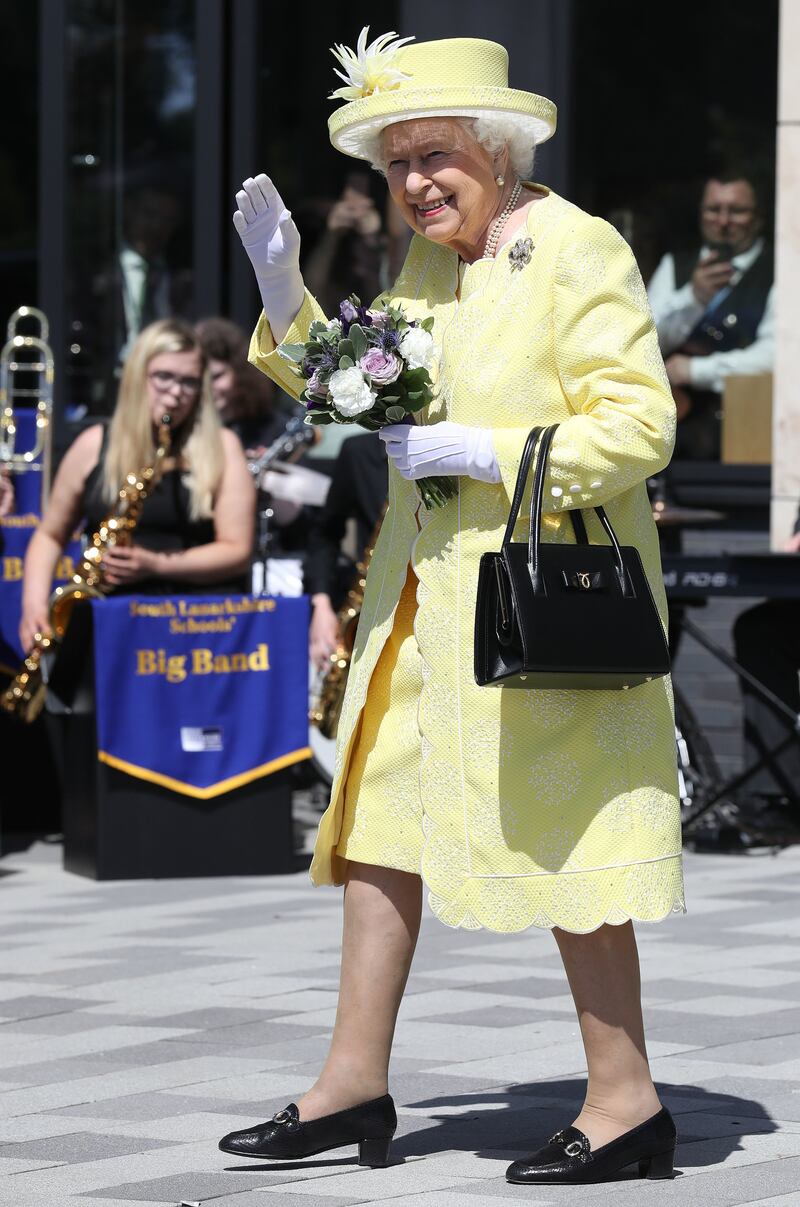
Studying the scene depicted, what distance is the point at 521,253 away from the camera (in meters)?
3.98

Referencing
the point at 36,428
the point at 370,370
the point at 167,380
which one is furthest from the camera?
the point at 36,428

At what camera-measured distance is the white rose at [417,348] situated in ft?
12.9

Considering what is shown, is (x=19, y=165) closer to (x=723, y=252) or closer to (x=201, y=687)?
(x=723, y=252)

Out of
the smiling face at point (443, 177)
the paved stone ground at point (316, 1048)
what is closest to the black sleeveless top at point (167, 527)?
the paved stone ground at point (316, 1048)

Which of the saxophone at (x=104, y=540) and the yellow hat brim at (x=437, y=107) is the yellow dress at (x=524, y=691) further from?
the saxophone at (x=104, y=540)

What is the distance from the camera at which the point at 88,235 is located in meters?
11.8

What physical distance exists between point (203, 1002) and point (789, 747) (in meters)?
3.61

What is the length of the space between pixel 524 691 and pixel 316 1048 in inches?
55.3

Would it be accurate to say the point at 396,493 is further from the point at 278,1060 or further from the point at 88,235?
the point at 88,235

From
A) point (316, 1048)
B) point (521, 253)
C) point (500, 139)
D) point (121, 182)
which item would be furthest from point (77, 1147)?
point (121, 182)

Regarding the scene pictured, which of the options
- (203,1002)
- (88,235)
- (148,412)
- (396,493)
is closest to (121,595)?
(148,412)

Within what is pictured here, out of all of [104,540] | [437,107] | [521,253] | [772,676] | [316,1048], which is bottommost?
[316,1048]

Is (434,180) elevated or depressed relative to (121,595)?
elevated

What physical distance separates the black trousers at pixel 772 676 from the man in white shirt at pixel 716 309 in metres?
2.13
